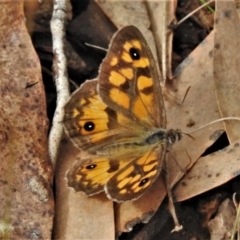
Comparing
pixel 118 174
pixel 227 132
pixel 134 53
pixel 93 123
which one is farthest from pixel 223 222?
pixel 134 53

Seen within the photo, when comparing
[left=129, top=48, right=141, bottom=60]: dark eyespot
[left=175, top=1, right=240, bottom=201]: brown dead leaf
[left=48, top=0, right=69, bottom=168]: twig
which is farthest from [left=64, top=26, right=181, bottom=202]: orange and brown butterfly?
[left=175, top=1, right=240, bottom=201]: brown dead leaf

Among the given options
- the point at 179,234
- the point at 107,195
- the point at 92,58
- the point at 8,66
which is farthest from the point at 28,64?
the point at 179,234

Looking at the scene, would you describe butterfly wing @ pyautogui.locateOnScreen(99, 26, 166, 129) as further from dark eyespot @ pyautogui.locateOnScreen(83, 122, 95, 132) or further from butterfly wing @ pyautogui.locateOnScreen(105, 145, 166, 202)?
butterfly wing @ pyautogui.locateOnScreen(105, 145, 166, 202)

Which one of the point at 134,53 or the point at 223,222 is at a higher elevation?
the point at 134,53

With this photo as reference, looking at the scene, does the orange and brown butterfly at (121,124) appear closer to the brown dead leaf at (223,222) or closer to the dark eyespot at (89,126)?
the dark eyespot at (89,126)

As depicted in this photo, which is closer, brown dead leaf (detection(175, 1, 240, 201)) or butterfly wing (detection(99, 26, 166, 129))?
butterfly wing (detection(99, 26, 166, 129))

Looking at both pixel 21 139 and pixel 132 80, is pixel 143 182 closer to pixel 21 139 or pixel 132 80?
pixel 132 80

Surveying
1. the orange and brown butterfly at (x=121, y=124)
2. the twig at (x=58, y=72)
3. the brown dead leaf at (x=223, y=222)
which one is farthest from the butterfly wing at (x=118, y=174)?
the brown dead leaf at (x=223, y=222)
